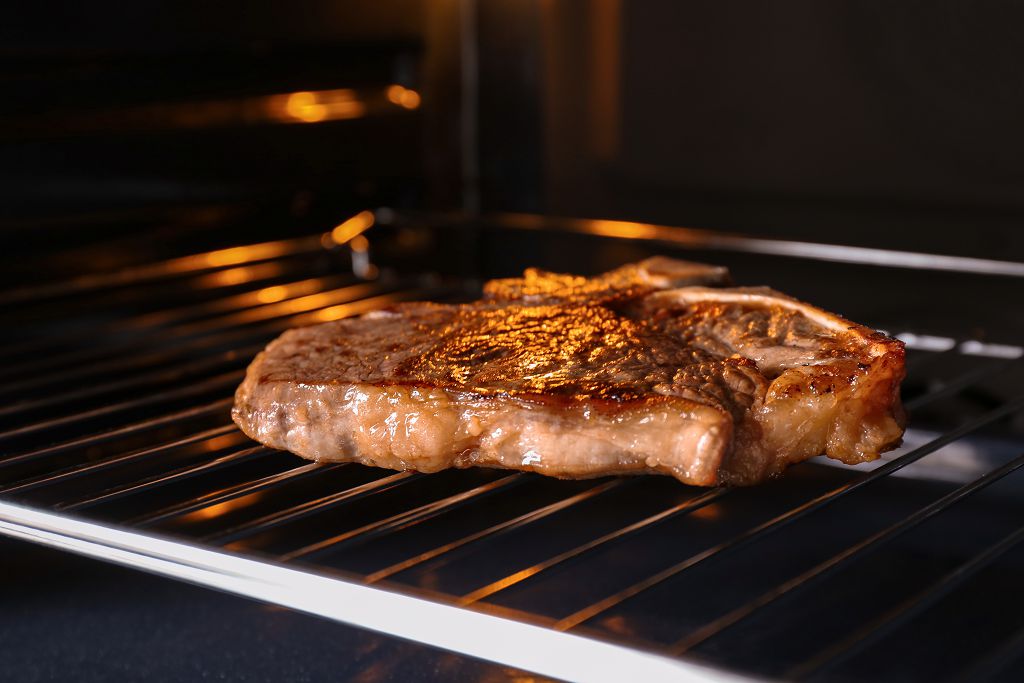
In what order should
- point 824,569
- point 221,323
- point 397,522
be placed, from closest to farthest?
1. point 824,569
2. point 397,522
3. point 221,323

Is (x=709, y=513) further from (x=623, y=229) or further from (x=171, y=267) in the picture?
(x=171, y=267)

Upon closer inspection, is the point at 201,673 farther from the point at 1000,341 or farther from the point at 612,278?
the point at 1000,341

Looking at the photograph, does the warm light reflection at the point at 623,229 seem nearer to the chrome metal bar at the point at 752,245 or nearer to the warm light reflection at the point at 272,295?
the chrome metal bar at the point at 752,245

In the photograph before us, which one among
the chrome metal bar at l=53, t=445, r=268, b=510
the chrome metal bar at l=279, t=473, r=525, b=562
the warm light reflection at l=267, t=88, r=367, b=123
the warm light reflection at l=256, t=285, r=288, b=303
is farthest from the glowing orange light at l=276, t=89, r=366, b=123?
the chrome metal bar at l=279, t=473, r=525, b=562

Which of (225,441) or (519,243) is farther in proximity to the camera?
(519,243)

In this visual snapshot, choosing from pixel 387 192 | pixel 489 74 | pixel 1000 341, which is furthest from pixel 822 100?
pixel 387 192

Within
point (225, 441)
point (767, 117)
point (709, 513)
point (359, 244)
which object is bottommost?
point (709, 513)

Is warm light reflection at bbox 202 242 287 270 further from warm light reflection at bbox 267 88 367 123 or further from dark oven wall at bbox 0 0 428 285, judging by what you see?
warm light reflection at bbox 267 88 367 123

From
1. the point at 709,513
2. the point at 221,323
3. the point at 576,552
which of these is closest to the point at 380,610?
the point at 576,552
